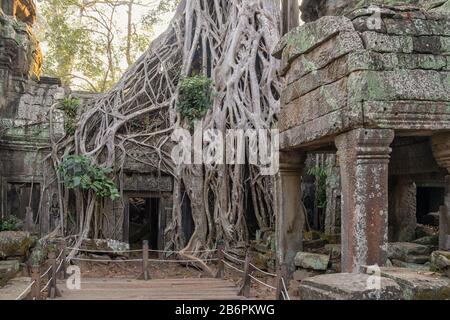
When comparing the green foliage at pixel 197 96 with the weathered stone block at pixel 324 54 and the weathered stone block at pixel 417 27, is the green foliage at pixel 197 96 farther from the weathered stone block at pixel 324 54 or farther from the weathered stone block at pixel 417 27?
the weathered stone block at pixel 417 27

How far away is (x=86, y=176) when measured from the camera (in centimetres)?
891

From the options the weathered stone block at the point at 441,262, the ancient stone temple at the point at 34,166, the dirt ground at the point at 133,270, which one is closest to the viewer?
the weathered stone block at the point at 441,262

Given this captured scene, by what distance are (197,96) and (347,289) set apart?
6.77 metres

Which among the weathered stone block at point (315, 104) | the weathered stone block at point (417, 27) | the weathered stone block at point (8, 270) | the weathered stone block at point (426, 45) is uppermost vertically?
the weathered stone block at point (417, 27)

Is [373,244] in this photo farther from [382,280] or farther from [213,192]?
[213,192]

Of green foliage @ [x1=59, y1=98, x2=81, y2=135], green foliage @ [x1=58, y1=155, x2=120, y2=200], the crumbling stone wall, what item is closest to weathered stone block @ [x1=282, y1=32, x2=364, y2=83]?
the crumbling stone wall

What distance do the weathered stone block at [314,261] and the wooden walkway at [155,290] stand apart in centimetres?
79

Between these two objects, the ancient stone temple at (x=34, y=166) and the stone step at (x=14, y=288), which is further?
the ancient stone temple at (x=34, y=166)

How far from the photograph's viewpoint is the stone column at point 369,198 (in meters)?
3.97

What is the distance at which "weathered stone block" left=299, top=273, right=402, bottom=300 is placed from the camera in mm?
2562

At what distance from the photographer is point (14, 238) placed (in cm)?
670

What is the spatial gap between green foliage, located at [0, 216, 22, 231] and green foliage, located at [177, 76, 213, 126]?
3.85 metres

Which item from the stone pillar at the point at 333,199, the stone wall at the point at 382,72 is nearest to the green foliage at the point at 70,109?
the stone pillar at the point at 333,199

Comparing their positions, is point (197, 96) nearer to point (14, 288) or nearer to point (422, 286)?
point (14, 288)
